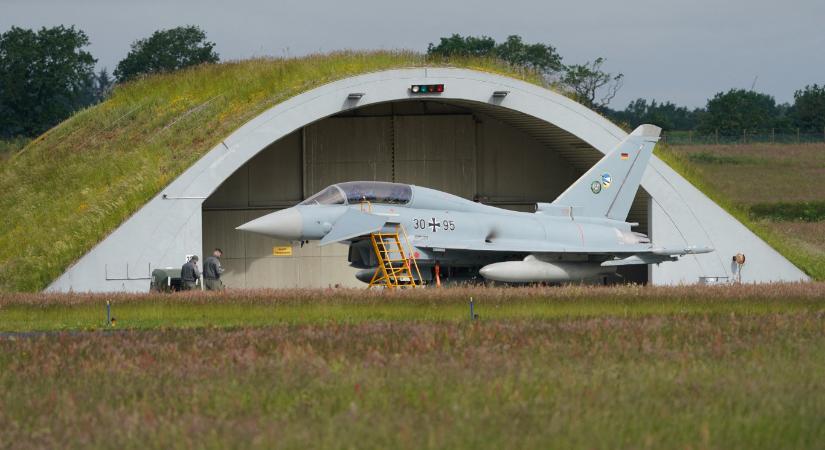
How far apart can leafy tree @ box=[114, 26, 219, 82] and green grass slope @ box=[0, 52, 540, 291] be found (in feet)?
196

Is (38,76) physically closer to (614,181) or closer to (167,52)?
(167,52)

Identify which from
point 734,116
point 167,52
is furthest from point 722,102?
point 167,52

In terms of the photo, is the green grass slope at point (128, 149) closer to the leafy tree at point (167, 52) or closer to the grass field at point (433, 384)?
the grass field at point (433, 384)

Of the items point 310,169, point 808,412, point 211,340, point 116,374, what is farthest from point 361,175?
point 808,412

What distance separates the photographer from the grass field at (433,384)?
8.36 meters

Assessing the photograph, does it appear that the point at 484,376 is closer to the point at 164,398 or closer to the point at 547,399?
the point at 547,399

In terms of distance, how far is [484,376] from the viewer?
34.2ft

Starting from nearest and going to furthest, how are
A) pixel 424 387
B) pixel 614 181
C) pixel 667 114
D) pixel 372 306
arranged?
pixel 424 387, pixel 372 306, pixel 614 181, pixel 667 114

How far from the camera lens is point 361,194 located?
83.6ft

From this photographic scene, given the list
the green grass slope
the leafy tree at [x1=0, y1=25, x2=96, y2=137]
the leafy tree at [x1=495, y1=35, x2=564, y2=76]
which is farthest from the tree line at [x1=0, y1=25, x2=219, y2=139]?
the green grass slope

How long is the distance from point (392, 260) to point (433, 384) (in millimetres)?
15654

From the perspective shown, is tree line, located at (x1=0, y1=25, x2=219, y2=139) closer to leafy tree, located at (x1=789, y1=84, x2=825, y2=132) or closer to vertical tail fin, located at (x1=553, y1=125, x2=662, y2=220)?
leafy tree, located at (x1=789, y1=84, x2=825, y2=132)

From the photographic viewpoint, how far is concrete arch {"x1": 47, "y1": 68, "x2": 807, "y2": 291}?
27000mm

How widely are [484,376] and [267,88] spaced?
22104 millimetres
